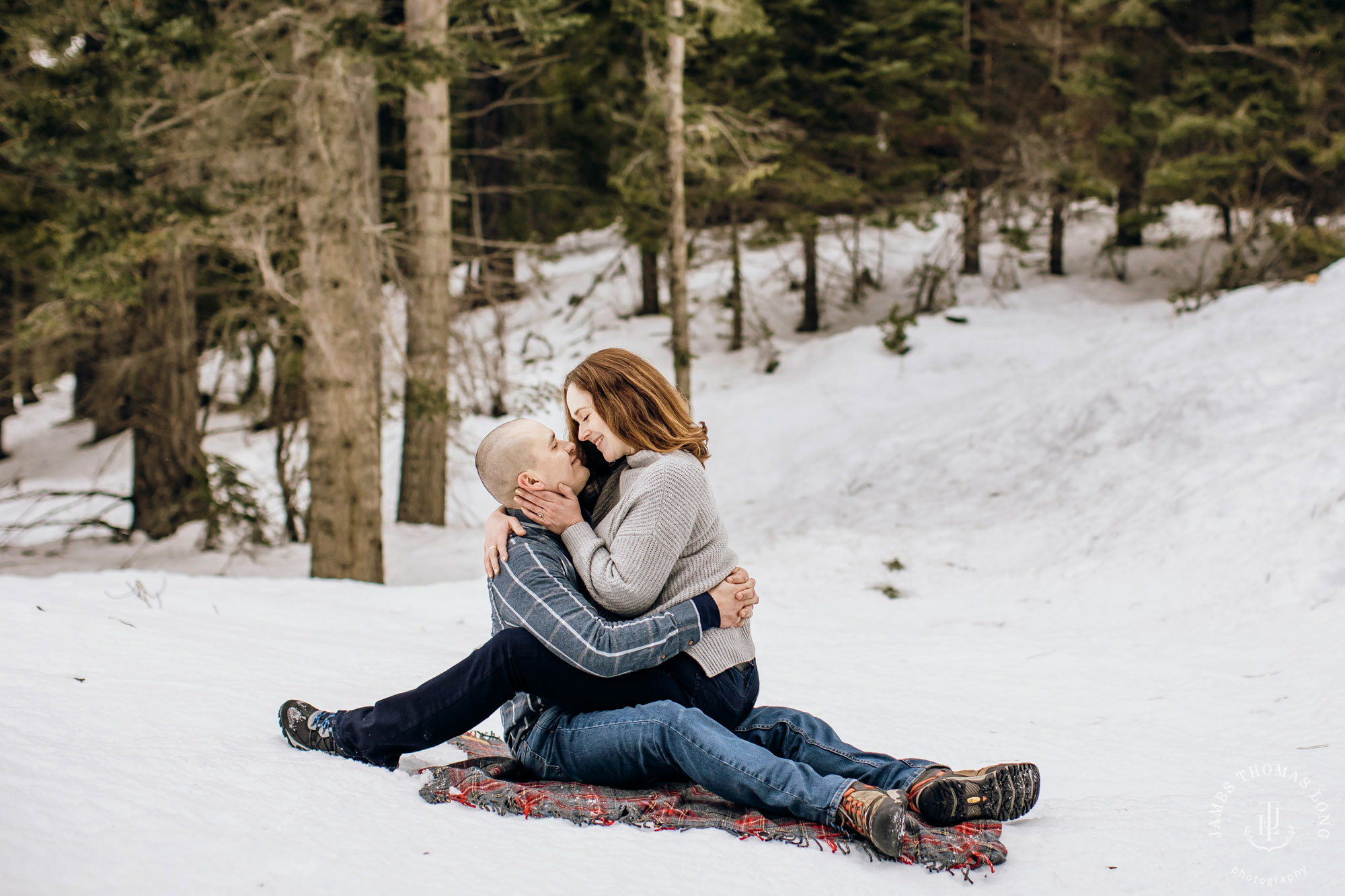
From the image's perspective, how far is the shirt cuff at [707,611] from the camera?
2.78 m

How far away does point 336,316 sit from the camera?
265 inches

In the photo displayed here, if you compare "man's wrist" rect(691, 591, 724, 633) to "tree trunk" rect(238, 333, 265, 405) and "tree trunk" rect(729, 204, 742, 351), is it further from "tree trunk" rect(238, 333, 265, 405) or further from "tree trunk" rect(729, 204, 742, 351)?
"tree trunk" rect(729, 204, 742, 351)

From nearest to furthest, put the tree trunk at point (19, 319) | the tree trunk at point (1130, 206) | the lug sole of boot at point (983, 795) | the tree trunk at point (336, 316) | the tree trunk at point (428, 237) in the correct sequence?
the lug sole of boot at point (983, 795)
the tree trunk at point (336, 316)
the tree trunk at point (19, 319)
the tree trunk at point (428, 237)
the tree trunk at point (1130, 206)

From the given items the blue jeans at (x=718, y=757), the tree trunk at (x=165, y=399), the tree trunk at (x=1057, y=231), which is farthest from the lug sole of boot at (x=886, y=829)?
the tree trunk at (x=1057, y=231)

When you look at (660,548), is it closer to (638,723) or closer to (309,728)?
(638,723)

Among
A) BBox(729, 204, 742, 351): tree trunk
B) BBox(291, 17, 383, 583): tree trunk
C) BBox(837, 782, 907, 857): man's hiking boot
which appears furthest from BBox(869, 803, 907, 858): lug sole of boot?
BBox(729, 204, 742, 351): tree trunk

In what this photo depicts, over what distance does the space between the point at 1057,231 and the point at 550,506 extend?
62.7ft

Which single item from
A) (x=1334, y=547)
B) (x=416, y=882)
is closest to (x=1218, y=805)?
(x=416, y=882)

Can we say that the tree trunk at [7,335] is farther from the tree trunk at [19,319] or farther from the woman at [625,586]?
the woman at [625,586]

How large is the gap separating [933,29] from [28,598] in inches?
664

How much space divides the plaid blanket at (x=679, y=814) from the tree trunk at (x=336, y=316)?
14.8 feet

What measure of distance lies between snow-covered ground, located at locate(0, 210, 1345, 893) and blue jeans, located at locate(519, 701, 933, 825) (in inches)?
7.0

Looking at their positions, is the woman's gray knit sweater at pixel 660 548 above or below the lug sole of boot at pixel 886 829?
above

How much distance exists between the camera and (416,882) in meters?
2.09
